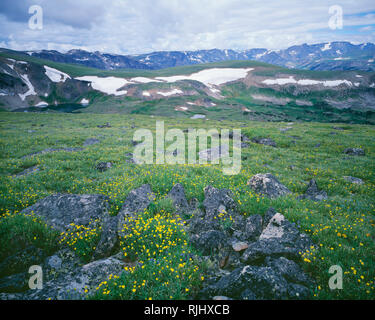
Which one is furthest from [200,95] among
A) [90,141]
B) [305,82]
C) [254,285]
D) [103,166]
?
[254,285]

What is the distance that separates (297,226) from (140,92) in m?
139

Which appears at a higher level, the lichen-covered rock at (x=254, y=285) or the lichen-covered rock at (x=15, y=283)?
the lichen-covered rock at (x=254, y=285)

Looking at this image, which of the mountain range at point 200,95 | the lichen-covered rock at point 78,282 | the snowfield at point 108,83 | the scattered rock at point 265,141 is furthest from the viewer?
the snowfield at point 108,83

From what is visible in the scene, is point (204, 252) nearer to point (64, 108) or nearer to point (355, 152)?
point (355, 152)

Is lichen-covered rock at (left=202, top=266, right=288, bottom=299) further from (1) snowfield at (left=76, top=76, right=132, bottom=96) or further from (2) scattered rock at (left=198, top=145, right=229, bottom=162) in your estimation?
(1) snowfield at (left=76, top=76, right=132, bottom=96)

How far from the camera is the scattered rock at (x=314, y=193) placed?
11324 mm

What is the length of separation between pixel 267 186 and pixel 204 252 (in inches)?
231

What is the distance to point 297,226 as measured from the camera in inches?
320

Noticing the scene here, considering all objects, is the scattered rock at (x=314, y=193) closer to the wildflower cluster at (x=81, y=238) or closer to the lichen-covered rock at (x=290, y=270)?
the lichen-covered rock at (x=290, y=270)

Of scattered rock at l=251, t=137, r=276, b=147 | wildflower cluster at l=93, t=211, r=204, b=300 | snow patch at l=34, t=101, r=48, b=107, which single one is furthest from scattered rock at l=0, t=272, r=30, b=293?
snow patch at l=34, t=101, r=48, b=107

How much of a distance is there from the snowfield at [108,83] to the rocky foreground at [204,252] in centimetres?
14167

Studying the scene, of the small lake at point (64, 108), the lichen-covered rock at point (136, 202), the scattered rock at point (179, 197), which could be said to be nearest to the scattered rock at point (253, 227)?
the scattered rock at point (179, 197)
